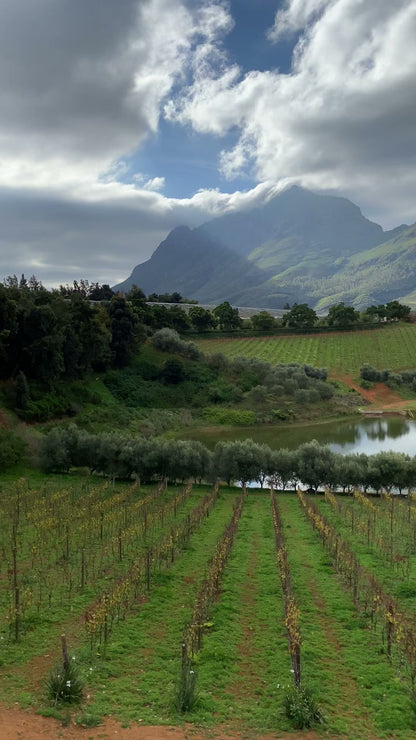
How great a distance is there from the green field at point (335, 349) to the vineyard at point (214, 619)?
63953 mm

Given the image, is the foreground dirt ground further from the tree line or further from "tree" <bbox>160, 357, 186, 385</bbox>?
"tree" <bbox>160, 357, 186, 385</bbox>

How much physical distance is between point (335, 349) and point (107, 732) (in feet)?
306

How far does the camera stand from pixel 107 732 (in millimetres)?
8070

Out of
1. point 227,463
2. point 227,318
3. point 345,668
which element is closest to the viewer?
point 345,668

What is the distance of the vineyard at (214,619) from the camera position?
9.09 m

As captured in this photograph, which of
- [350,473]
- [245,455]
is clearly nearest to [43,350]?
[245,455]

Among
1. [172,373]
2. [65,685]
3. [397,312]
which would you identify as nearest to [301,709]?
[65,685]

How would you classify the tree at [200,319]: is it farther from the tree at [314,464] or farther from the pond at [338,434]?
the tree at [314,464]

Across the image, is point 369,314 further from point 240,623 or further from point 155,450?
point 240,623

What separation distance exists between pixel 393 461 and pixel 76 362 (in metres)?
39.5

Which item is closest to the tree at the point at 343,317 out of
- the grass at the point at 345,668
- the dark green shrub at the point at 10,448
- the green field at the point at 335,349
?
the green field at the point at 335,349

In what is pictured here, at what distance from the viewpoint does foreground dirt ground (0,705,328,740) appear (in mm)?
7910

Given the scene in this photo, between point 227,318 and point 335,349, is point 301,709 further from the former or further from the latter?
point 227,318

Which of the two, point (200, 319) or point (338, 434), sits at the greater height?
point (200, 319)
